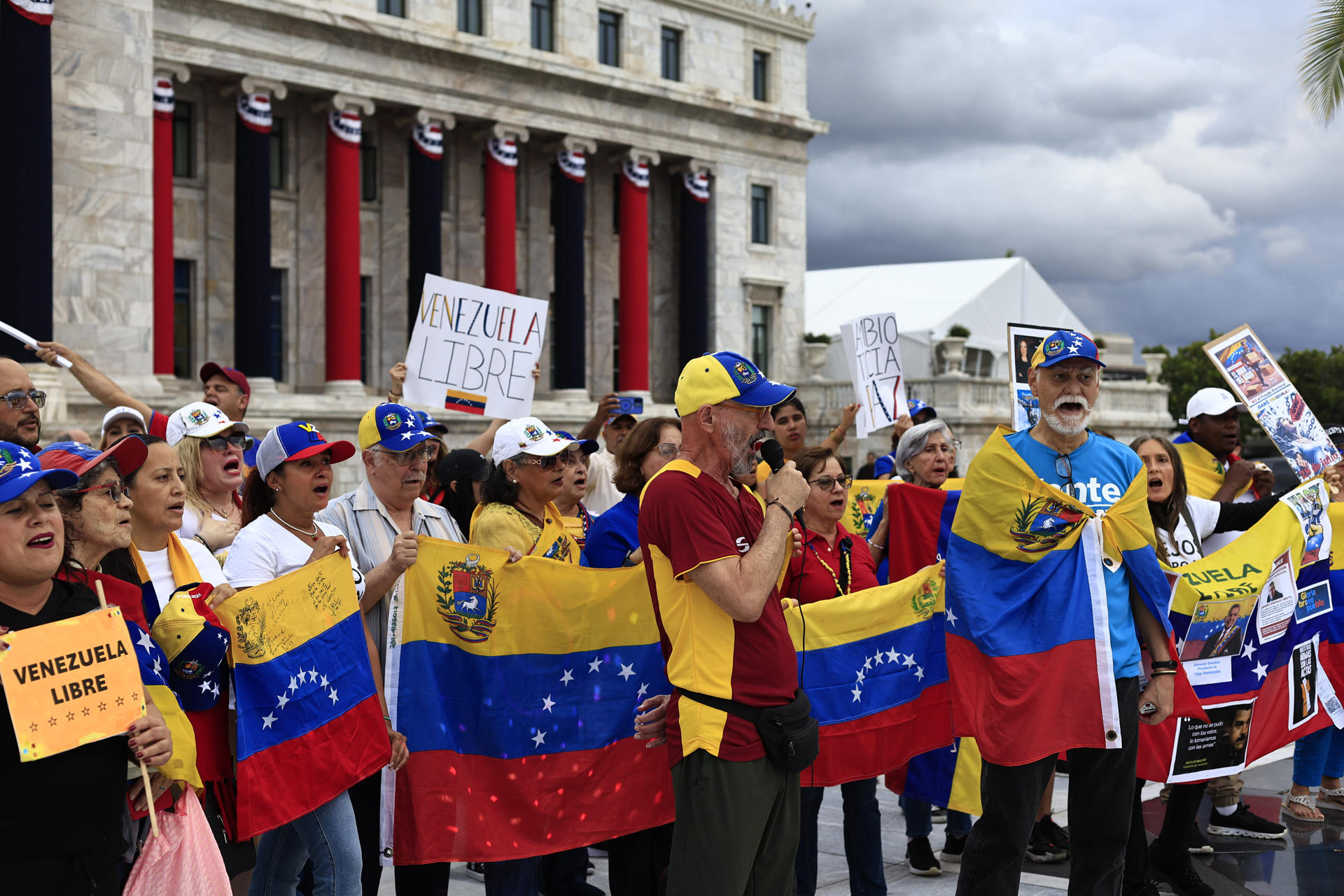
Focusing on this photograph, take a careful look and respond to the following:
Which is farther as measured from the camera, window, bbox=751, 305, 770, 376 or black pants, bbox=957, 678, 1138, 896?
window, bbox=751, 305, 770, 376

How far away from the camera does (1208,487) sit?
7.59 m

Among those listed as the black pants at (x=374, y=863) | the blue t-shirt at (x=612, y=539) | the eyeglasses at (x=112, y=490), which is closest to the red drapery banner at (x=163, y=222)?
the blue t-shirt at (x=612, y=539)

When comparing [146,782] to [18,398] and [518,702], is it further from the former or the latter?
[18,398]

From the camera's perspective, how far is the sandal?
749 cm

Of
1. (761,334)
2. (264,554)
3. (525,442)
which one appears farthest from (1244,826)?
(761,334)

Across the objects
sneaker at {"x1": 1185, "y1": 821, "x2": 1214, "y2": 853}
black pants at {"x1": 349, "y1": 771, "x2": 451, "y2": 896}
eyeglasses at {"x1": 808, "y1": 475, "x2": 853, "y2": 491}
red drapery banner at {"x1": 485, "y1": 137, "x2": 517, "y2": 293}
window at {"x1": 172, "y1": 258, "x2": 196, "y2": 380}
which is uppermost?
red drapery banner at {"x1": 485, "y1": 137, "x2": 517, "y2": 293}

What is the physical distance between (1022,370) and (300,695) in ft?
15.4

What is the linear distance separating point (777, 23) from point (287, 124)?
16.0 m

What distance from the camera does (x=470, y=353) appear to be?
9.95 m

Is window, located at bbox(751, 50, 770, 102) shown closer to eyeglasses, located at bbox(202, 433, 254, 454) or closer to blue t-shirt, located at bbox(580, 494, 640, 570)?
eyeglasses, located at bbox(202, 433, 254, 454)

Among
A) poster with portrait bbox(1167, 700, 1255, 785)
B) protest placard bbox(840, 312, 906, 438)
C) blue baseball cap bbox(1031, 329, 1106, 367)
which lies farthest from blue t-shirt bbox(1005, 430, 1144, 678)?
protest placard bbox(840, 312, 906, 438)

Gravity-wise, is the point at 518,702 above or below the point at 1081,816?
above

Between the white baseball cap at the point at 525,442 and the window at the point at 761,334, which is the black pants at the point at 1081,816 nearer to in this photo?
the white baseball cap at the point at 525,442

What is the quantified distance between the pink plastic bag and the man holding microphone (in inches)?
→ 53.9
